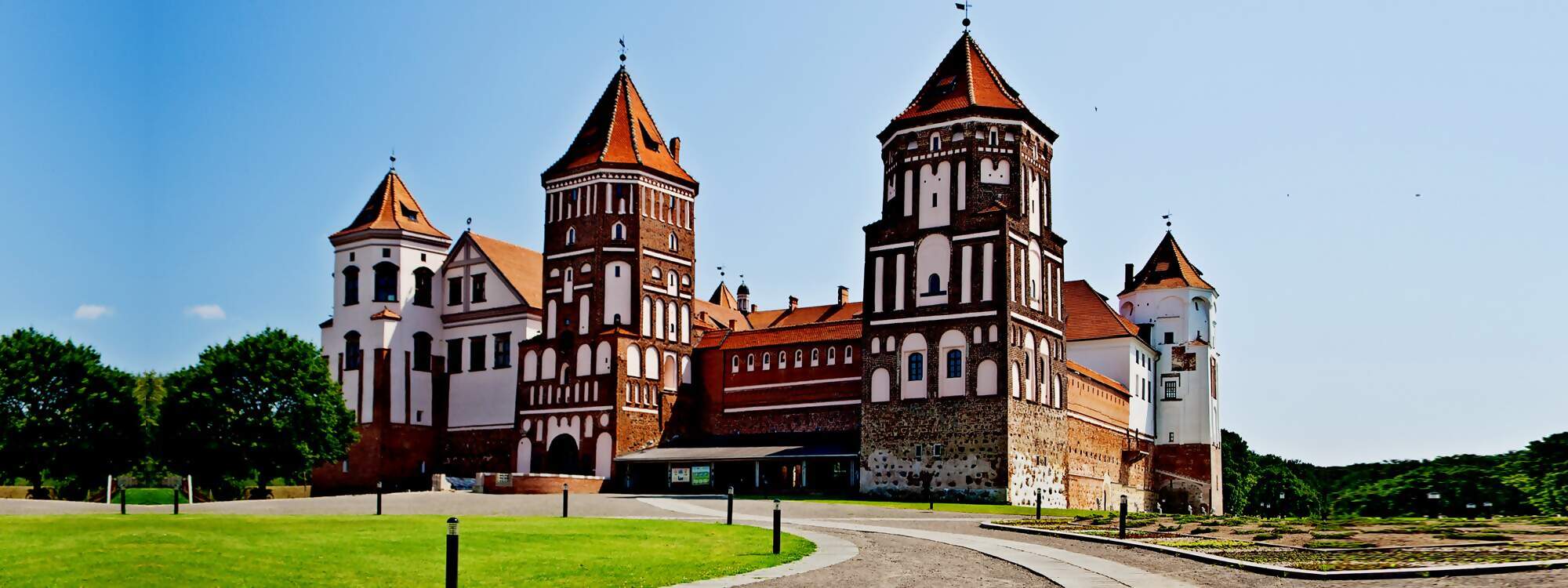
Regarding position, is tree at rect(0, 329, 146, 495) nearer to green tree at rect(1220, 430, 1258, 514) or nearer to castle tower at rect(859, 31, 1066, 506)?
castle tower at rect(859, 31, 1066, 506)

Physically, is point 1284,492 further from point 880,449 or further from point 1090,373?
point 880,449

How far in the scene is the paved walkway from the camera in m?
19.1

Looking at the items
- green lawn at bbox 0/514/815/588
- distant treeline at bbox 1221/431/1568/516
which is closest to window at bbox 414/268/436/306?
green lawn at bbox 0/514/815/588

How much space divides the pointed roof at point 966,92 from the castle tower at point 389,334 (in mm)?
27359

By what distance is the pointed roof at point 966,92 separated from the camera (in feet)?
205

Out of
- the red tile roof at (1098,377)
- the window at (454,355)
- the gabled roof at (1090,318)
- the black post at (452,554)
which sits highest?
the gabled roof at (1090,318)

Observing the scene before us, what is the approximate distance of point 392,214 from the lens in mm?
76625

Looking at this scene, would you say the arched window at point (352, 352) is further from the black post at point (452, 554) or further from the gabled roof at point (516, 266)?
the black post at point (452, 554)

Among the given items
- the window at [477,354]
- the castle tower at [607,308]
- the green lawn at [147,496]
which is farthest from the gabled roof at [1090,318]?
the green lawn at [147,496]

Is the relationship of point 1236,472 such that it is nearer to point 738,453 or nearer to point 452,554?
point 738,453

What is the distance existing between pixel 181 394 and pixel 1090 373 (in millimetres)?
42361

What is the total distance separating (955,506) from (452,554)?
38.8m

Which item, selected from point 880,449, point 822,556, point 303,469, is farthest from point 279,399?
point 822,556

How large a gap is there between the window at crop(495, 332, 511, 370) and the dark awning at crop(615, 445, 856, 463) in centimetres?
1050
